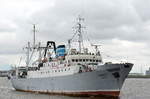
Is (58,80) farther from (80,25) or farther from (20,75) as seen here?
(20,75)

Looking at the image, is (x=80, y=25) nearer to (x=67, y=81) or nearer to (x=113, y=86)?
(x=67, y=81)

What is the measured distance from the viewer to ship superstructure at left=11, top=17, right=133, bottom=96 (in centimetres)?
4322

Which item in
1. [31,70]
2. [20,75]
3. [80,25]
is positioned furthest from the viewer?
[20,75]

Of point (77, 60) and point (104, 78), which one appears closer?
point (104, 78)

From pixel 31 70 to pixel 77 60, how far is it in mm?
17234

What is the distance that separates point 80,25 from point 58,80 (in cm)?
1045

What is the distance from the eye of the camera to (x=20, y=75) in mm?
67812

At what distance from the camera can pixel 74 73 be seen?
46.6 meters

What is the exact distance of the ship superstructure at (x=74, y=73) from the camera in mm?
43219

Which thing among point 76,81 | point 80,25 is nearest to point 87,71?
point 76,81

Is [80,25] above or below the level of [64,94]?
above

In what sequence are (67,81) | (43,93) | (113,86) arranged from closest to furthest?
(113,86) < (67,81) < (43,93)

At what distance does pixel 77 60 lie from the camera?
49.3 m

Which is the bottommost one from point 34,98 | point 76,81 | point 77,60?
point 34,98
